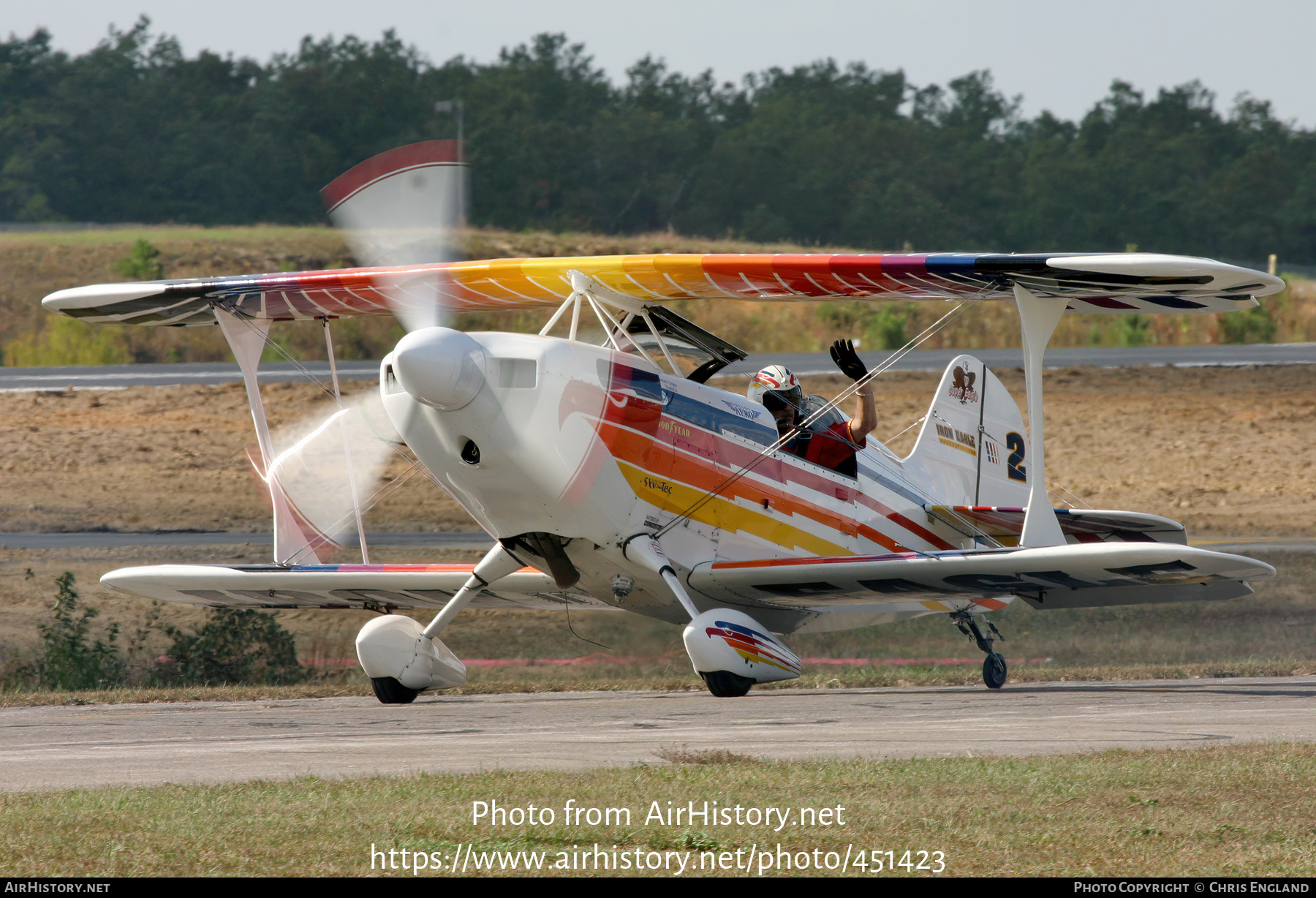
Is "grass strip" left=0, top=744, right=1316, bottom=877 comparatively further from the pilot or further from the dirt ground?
the dirt ground

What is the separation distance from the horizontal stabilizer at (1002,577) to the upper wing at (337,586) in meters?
1.66

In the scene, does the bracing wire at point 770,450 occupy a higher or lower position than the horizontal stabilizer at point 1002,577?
higher

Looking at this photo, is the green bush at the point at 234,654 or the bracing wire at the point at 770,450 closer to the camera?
the bracing wire at the point at 770,450

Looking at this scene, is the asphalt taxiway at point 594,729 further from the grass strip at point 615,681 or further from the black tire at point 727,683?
the grass strip at point 615,681

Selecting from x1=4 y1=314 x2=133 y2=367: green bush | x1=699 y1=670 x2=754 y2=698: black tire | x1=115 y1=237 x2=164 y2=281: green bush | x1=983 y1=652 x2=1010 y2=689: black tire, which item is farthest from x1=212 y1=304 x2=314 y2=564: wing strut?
x1=115 y1=237 x2=164 y2=281: green bush

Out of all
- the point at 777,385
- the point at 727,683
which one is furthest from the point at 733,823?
the point at 777,385

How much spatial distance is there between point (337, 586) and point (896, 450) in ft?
53.2

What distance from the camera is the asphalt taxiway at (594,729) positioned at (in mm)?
8133

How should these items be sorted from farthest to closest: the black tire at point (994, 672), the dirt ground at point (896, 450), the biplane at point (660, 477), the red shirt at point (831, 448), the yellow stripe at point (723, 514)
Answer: the dirt ground at point (896, 450) < the black tire at point (994, 672) < the red shirt at point (831, 448) < the yellow stripe at point (723, 514) < the biplane at point (660, 477)

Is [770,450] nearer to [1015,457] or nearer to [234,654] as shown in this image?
[1015,457]

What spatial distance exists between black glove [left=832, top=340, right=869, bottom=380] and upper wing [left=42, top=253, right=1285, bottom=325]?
65 cm

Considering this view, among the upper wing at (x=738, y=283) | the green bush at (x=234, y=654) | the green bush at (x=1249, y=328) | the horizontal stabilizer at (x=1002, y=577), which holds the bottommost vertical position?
the green bush at (x=234, y=654)

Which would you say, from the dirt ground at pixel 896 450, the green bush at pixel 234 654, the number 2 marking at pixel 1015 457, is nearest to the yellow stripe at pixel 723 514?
the number 2 marking at pixel 1015 457

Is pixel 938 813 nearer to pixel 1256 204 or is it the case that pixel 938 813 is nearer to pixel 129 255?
pixel 129 255
